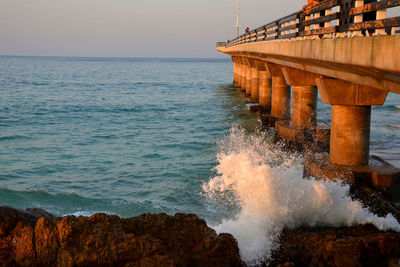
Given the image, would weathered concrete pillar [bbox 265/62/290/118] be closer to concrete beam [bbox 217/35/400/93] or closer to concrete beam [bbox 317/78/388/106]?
concrete beam [bbox 317/78/388/106]

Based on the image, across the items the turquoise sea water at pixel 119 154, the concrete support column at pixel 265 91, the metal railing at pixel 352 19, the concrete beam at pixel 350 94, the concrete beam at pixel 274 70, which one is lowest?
the turquoise sea water at pixel 119 154

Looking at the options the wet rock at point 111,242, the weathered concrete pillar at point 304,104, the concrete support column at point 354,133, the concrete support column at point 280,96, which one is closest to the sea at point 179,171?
the wet rock at point 111,242

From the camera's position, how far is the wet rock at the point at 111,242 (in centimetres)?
670

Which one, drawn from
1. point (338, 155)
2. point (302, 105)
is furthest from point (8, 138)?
point (338, 155)

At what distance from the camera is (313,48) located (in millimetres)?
9578

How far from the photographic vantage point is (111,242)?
22.3 ft

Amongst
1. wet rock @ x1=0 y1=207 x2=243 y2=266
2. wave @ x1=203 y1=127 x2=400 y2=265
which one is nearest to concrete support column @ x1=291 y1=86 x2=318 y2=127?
wave @ x1=203 y1=127 x2=400 y2=265

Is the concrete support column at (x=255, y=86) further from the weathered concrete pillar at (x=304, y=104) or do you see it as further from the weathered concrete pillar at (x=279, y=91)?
the weathered concrete pillar at (x=304, y=104)

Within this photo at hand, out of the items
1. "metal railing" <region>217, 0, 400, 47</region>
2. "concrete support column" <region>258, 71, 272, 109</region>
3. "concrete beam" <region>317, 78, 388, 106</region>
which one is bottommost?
"concrete support column" <region>258, 71, 272, 109</region>

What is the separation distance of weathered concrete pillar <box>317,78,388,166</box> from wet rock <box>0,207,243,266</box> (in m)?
5.45

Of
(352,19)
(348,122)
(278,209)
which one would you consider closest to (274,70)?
(348,122)

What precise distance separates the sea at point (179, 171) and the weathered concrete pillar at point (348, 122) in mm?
1207

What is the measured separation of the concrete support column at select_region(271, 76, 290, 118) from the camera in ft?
77.0

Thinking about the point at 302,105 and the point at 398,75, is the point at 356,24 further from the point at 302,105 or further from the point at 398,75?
the point at 302,105
